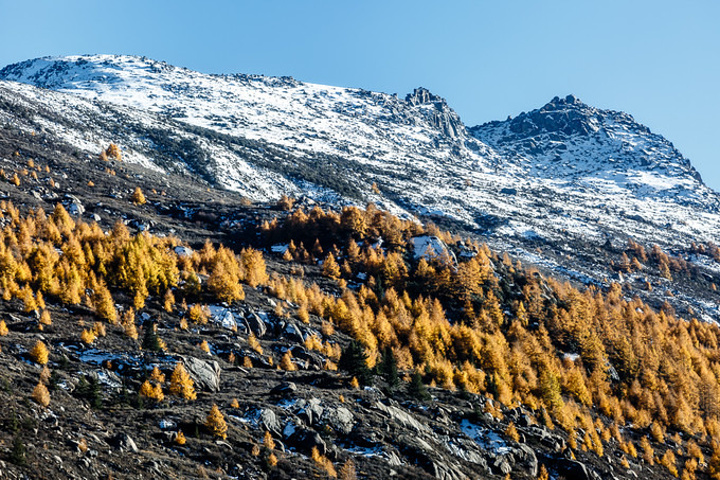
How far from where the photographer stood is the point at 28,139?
16425 cm

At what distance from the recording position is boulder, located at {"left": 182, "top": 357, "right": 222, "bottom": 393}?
173 feet

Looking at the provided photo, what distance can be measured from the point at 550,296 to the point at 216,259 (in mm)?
85859

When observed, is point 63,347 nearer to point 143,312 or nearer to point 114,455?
point 143,312

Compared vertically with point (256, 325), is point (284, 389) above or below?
below

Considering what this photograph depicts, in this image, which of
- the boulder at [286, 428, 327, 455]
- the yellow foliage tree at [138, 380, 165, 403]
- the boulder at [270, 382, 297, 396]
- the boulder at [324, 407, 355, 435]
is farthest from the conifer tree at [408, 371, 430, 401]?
the yellow foliage tree at [138, 380, 165, 403]

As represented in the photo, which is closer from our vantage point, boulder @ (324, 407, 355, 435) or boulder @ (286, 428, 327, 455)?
boulder @ (286, 428, 327, 455)

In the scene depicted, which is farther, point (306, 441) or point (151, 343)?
point (151, 343)

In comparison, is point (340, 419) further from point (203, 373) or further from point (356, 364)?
point (203, 373)

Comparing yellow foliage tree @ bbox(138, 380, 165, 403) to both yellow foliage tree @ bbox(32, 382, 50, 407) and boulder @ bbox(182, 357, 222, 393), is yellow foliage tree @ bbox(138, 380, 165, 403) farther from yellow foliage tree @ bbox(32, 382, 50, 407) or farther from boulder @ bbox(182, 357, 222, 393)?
yellow foliage tree @ bbox(32, 382, 50, 407)

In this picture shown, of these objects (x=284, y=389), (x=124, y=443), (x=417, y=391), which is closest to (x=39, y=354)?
(x=124, y=443)

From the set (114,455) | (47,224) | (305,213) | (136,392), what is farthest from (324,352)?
(305,213)

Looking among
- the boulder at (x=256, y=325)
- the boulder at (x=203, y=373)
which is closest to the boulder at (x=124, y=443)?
the boulder at (x=203, y=373)

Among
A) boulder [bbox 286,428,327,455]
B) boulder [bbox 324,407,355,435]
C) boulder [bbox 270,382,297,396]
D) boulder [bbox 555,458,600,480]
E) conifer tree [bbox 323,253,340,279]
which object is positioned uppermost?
conifer tree [bbox 323,253,340,279]

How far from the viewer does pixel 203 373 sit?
2136 inches
